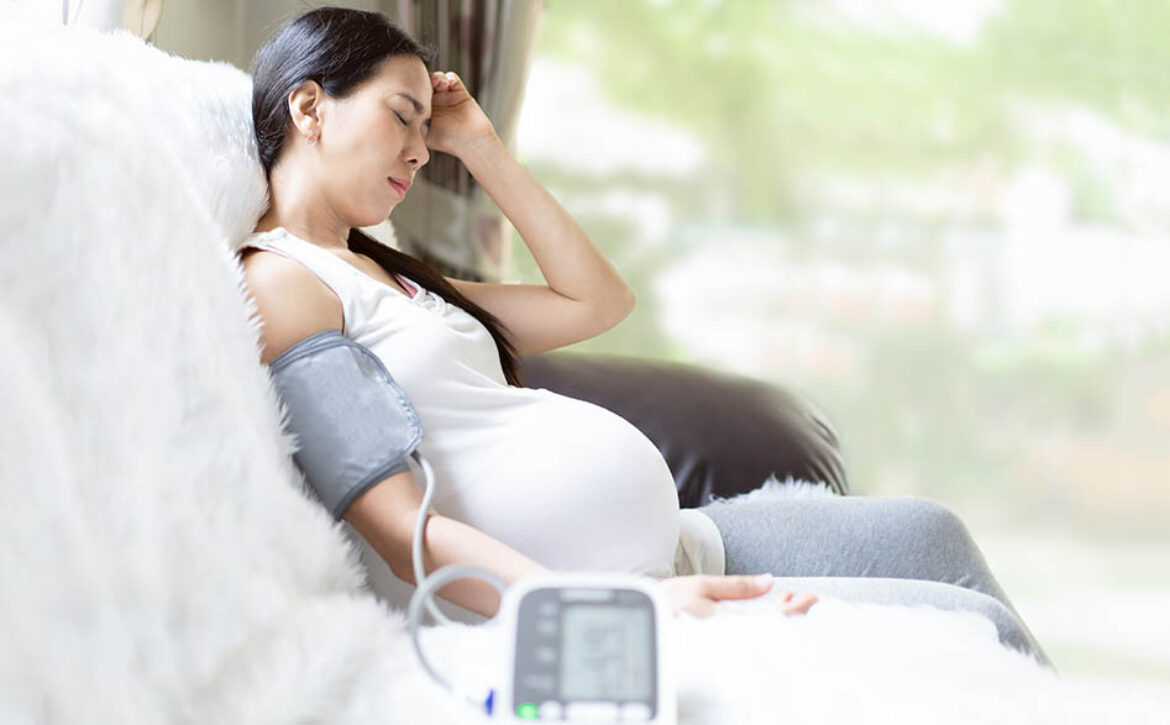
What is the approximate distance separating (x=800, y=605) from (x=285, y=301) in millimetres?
499

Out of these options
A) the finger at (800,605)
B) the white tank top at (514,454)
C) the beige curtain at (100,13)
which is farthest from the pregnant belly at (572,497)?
the beige curtain at (100,13)

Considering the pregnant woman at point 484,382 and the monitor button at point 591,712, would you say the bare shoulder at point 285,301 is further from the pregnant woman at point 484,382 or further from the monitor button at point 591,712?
the monitor button at point 591,712

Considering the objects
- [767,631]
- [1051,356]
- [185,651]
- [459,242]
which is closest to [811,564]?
[767,631]

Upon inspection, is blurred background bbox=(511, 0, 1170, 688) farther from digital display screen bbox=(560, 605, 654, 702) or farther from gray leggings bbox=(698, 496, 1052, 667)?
digital display screen bbox=(560, 605, 654, 702)

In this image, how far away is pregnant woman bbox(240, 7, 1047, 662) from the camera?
99 centimetres

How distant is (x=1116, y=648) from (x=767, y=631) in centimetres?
264

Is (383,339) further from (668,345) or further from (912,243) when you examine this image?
(912,243)

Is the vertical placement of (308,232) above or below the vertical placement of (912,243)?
above

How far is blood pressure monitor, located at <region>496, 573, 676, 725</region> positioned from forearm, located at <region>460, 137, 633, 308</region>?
76 centimetres

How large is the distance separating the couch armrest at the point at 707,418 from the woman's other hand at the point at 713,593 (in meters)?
0.71

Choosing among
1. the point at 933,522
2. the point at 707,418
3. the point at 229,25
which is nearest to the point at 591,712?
the point at 933,522

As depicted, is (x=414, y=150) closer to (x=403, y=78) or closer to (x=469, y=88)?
(x=403, y=78)

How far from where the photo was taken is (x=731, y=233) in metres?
3.24

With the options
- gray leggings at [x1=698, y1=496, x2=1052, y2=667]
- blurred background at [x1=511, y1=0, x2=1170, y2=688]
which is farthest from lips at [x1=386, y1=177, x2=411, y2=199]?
blurred background at [x1=511, y1=0, x2=1170, y2=688]
